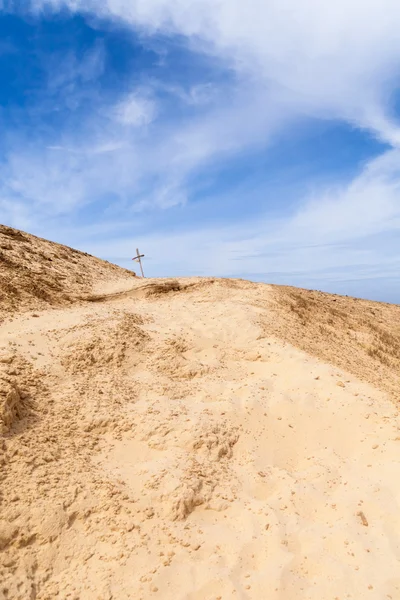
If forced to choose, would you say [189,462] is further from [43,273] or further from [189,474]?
[43,273]

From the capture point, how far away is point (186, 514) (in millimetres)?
3146

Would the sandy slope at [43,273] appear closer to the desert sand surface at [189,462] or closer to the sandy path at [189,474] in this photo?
the desert sand surface at [189,462]

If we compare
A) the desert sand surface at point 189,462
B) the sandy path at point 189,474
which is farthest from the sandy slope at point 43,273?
the sandy path at point 189,474

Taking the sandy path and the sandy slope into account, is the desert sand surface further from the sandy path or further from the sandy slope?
the sandy slope

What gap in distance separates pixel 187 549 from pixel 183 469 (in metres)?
0.70

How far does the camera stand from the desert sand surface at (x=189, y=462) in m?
2.66

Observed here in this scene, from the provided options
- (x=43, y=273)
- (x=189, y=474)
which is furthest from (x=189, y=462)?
(x=43, y=273)

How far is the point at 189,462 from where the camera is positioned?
3582mm

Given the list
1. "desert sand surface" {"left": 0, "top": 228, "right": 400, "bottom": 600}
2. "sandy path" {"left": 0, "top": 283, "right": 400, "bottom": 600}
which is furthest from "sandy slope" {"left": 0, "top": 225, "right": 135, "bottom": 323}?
"sandy path" {"left": 0, "top": 283, "right": 400, "bottom": 600}

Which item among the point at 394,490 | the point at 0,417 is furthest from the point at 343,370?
the point at 0,417

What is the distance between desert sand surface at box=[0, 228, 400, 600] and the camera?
2.66 m

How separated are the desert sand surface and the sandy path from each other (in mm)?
13

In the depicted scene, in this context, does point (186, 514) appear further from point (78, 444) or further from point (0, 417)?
point (0, 417)

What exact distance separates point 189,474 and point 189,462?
5.9 inches
